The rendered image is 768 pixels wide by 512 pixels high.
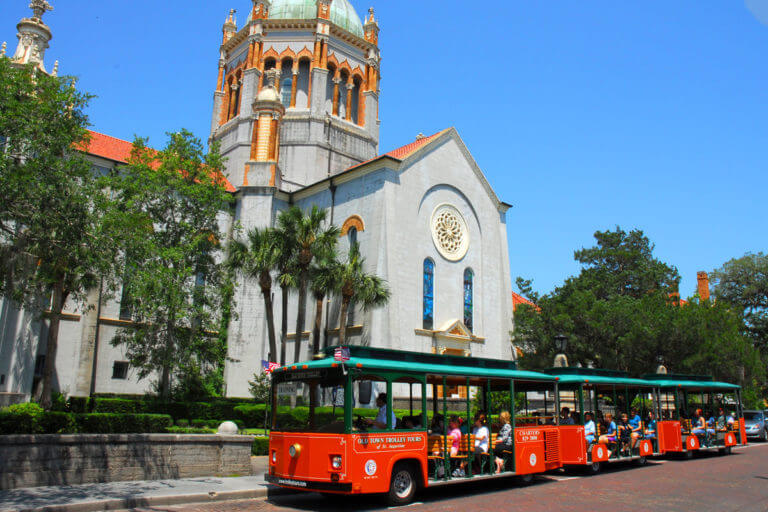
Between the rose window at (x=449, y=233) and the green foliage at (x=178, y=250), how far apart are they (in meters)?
12.8

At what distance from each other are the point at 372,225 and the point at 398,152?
701 cm

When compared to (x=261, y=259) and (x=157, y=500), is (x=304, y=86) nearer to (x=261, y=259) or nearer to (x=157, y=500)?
(x=261, y=259)

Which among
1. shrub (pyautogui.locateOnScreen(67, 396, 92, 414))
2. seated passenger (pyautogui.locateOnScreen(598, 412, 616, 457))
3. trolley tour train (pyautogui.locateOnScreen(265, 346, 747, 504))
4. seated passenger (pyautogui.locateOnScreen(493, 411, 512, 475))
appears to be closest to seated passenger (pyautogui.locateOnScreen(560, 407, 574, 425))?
trolley tour train (pyautogui.locateOnScreen(265, 346, 747, 504))

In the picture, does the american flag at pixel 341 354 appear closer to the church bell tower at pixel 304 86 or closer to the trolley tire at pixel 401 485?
the trolley tire at pixel 401 485

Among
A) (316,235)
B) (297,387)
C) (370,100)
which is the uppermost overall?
(370,100)

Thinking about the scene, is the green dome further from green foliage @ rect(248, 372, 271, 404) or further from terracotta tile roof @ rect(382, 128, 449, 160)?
green foliage @ rect(248, 372, 271, 404)

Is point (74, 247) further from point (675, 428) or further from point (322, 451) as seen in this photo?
point (675, 428)

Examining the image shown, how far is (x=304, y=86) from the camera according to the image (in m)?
43.1

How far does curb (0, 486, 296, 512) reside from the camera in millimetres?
9523

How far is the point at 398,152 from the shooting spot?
36.7m

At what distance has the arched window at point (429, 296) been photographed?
3262cm

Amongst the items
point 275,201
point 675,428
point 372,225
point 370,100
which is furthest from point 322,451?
point 370,100

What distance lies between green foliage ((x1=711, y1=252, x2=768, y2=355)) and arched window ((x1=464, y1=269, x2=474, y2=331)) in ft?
110

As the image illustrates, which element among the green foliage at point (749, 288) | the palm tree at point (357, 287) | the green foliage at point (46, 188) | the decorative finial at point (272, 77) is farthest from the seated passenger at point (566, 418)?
the green foliage at point (749, 288)
